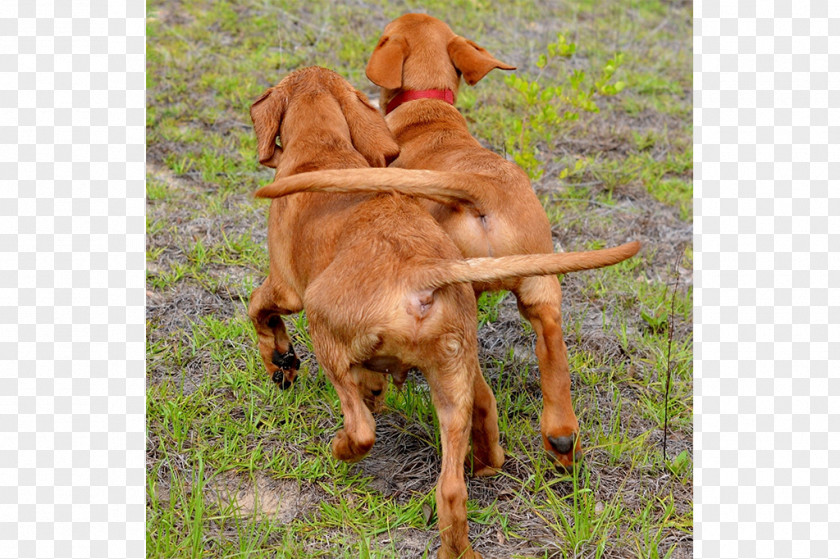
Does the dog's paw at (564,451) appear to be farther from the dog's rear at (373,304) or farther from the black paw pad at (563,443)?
the dog's rear at (373,304)

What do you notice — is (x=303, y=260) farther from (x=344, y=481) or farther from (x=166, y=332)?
(x=166, y=332)

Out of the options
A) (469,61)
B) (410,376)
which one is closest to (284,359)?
(410,376)

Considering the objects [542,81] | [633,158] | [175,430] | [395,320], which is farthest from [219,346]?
[542,81]

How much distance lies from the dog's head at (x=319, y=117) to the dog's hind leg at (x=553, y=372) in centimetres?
83

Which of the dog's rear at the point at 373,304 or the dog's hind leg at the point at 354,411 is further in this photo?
the dog's hind leg at the point at 354,411

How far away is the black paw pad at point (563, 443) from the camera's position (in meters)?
3.26

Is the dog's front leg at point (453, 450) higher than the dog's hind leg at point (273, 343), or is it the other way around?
the dog's front leg at point (453, 450)

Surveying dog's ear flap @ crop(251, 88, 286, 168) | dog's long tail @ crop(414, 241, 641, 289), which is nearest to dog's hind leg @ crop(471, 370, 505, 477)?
dog's long tail @ crop(414, 241, 641, 289)

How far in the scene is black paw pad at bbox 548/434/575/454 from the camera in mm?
3264

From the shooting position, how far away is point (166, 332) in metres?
4.03

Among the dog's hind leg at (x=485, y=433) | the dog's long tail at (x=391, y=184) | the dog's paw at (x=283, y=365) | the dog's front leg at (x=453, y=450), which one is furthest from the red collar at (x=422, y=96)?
the dog's front leg at (x=453, y=450)

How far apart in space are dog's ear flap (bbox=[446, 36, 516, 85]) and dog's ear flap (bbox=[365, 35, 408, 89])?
0.84 ft

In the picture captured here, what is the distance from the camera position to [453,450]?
2.70 m

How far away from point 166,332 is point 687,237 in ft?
10.4
